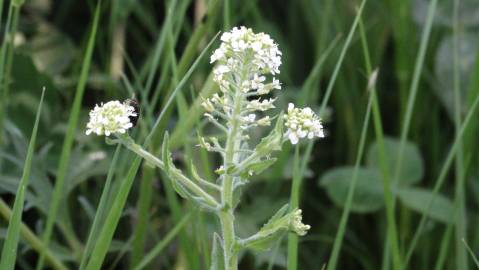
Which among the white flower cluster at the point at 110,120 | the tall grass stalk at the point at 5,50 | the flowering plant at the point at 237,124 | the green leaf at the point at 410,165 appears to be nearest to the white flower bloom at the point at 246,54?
the flowering plant at the point at 237,124

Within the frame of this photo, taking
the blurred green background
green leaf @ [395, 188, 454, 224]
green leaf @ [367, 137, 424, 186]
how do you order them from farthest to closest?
green leaf @ [367, 137, 424, 186]
green leaf @ [395, 188, 454, 224]
the blurred green background

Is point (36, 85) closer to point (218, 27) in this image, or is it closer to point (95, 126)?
point (218, 27)

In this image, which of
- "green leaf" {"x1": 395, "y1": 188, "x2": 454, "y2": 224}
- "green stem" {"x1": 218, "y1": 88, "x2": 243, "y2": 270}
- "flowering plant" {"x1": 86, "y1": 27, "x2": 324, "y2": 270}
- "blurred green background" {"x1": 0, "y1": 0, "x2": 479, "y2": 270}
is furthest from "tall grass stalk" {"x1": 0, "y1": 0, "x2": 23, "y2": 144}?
"green leaf" {"x1": 395, "y1": 188, "x2": 454, "y2": 224}

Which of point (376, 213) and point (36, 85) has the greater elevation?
point (36, 85)

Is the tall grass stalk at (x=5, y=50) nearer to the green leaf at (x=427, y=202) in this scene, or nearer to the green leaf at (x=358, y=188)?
the green leaf at (x=358, y=188)

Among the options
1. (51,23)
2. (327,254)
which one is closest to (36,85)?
(51,23)

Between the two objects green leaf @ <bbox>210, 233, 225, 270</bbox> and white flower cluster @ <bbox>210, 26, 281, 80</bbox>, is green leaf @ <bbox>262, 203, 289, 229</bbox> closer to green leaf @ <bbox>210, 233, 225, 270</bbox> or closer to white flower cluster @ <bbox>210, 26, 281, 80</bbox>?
green leaf @ <bbox>210, 233, 225, 270</bbox>

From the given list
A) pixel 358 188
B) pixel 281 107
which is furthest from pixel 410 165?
pixel 281 107

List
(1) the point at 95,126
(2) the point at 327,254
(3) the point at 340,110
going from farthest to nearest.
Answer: (3) the point at 340,110, (2) the point at 327,254, (1) the point at 95,126

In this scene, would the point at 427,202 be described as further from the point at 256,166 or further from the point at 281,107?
the point at 256,166
